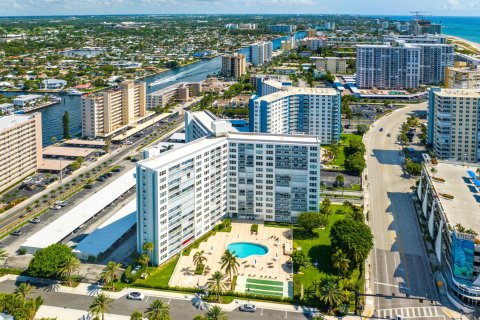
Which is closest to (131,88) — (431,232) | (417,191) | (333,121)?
(333,121)

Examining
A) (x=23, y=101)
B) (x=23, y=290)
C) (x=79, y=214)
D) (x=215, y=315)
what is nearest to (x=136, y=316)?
(x=215, y=315)

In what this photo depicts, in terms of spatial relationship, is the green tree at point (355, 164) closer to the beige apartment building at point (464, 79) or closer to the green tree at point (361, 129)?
the green tree at point (361, 129)

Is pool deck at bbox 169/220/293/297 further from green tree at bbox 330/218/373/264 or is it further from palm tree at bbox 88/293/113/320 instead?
palm tree at bbox 88/293/113/320

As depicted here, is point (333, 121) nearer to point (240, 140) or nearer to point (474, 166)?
point (474, 166)

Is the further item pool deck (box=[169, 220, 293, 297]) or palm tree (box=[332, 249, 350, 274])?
pool deck (box=[169, 220, 293, 297])

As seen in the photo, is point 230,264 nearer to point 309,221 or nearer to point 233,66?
point 309,221

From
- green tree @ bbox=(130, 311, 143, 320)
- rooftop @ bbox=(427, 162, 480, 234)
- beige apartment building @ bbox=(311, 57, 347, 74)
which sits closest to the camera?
green tree @ bbox=(130, 311, 143, 320)

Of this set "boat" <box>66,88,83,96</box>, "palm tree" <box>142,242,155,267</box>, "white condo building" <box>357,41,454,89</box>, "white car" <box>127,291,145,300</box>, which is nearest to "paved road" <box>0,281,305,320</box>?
"white car" <box>127,291,145,300</box>
